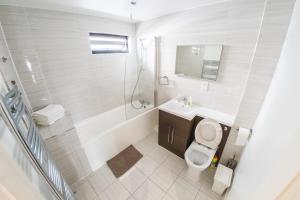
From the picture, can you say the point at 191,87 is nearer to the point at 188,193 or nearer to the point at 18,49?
the point at 188,193

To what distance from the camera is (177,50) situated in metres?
2.22

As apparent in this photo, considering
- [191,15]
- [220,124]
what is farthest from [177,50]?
[220,124]

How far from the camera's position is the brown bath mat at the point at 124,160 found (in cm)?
198

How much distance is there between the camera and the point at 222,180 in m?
1.56

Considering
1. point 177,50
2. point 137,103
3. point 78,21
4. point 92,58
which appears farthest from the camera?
point 137,103

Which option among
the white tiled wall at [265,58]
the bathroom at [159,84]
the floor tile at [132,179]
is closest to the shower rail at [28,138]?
the bathroom at [159,84]

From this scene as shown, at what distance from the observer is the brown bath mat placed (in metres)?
1.98

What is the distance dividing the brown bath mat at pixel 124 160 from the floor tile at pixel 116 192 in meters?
0.16

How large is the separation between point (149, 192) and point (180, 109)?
51.4 inches

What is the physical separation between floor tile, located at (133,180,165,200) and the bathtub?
778 mm

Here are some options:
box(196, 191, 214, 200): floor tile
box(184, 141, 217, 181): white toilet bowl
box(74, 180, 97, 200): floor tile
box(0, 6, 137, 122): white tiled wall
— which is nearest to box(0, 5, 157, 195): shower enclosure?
box(0, 6, 137, 122): white tiled wall

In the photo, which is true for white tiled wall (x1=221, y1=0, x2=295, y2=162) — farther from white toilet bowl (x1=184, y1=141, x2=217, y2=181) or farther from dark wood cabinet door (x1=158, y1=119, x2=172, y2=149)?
dark wood cabinet door (x1=158, y1=119, x2=172, y2=149)

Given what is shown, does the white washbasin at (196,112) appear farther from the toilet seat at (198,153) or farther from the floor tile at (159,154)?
the floor tile at (159,154)

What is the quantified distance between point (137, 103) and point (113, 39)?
5.18 ft
